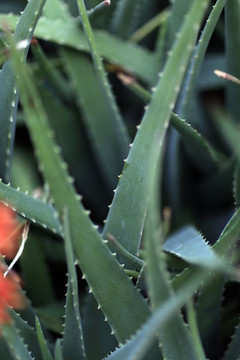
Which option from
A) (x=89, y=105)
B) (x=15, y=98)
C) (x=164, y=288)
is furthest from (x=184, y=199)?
(x=164, y=288)

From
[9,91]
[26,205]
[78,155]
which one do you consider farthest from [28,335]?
[78,155]

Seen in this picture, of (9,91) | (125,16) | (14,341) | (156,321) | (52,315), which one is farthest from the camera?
(125,16)

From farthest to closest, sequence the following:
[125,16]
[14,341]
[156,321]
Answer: [125,16], [14,341], [156,321]

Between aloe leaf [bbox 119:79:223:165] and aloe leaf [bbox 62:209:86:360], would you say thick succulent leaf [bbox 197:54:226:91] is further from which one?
aloe leaf [bbox 62:209:86:360]

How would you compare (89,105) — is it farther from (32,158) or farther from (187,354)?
(187,354)

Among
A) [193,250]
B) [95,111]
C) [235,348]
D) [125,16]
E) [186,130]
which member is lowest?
[235,348]

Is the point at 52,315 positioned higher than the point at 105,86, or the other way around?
the point at 105,86

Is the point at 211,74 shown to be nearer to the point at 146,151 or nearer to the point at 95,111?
the point at 95,111

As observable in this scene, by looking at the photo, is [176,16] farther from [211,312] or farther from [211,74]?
[211,312]

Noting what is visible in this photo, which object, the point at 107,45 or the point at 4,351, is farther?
the point at 107,45
